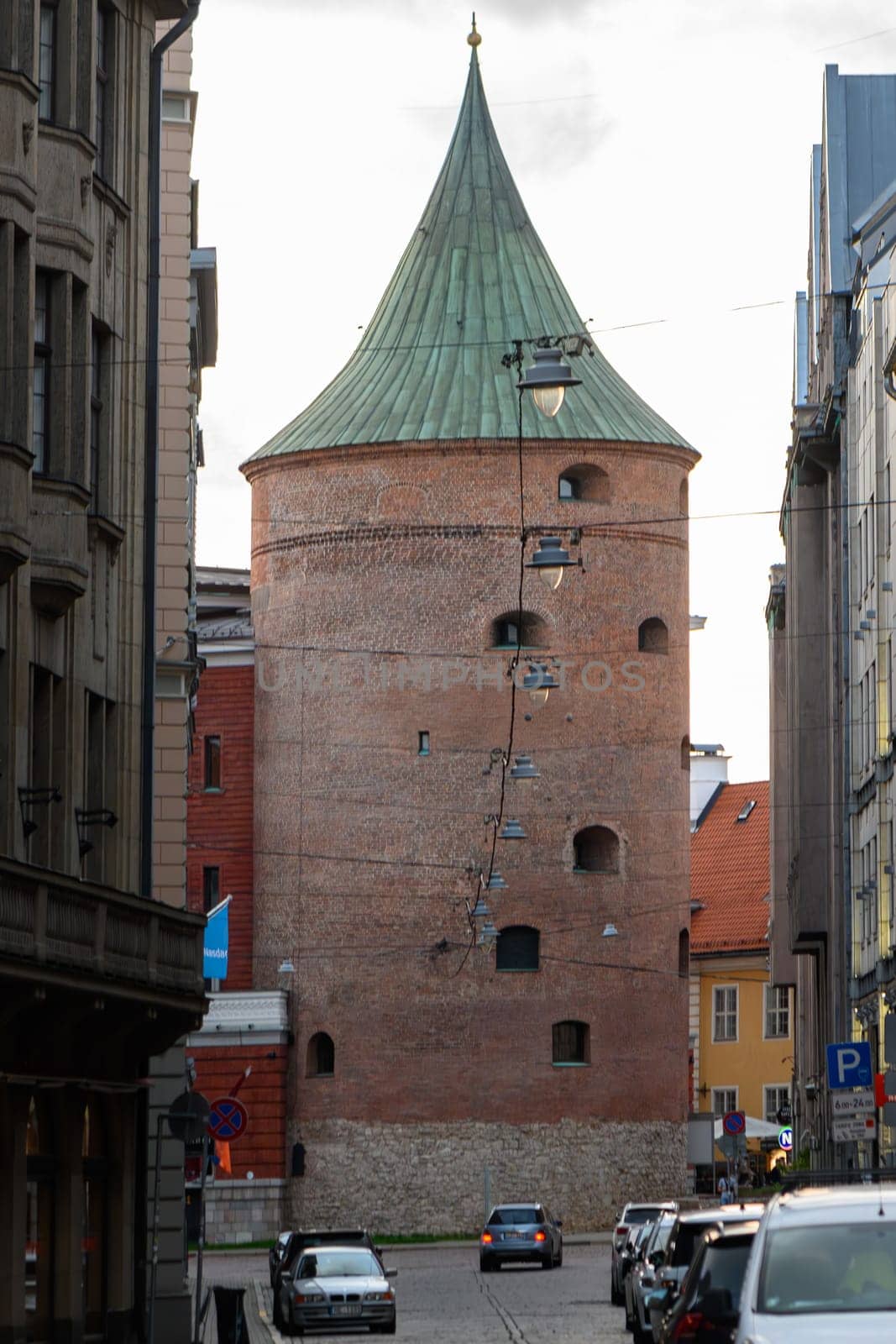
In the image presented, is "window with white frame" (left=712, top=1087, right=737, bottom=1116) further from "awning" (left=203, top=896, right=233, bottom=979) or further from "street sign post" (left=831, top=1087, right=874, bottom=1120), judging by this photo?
"street sign post" (left=831, top=1087, right=874, bottom=1120)

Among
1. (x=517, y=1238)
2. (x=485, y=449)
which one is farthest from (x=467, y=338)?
(x=517, y=1238)

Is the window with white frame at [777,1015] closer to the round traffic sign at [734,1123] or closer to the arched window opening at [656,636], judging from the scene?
the arched window opening at [656,636]

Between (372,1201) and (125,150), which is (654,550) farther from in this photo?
(125,150)

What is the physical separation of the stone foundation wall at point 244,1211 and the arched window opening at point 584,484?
50.6ft

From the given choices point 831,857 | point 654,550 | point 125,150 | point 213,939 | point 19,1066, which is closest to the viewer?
point 19,1066

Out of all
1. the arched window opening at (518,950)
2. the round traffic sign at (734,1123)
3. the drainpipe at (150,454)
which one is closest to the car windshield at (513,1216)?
the round traffic sign at (734,1123)

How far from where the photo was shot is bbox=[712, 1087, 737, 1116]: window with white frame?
7344 cm

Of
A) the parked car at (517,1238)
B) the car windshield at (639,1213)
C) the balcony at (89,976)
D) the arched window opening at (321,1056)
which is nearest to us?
the balcony at (89,976)

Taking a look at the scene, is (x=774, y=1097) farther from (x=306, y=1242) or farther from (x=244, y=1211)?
(x=306, y=1242)

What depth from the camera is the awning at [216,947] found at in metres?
34.5

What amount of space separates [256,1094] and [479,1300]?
2229 cm


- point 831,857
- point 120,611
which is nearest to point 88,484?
point 120,611

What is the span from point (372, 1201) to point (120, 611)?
104 feet

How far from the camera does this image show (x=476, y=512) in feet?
179
